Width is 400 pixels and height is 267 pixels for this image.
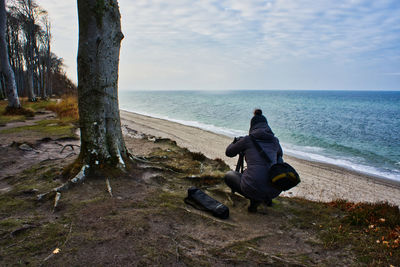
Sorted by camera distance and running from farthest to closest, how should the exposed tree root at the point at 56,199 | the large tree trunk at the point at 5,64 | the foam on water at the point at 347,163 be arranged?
the large tree trunk at the point at 5,64, the foam on water at the point at 347,163, the exposed tree root at the point at 56,199

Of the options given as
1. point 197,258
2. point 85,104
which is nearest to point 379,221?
point 197,258

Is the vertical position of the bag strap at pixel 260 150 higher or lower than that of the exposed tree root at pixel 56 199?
higher

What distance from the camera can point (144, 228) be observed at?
3533 mm

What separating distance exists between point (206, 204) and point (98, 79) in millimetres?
3495

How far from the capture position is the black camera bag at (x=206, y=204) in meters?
4.33

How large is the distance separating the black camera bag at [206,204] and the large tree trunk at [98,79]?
1993 mm

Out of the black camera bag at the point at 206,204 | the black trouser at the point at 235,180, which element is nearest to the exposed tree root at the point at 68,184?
the black camera bag at the point at 206,204

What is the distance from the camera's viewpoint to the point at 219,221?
4.17 m

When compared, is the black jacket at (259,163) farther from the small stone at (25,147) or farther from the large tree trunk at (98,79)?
the small stone at (25,147)

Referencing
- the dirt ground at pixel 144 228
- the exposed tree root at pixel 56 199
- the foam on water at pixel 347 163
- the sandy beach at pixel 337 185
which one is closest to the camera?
the dirt ground at pixel 144 228

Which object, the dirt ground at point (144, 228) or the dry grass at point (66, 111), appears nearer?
the dirt ground at point (144, 228)

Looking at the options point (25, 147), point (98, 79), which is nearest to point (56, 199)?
point (98, 79)

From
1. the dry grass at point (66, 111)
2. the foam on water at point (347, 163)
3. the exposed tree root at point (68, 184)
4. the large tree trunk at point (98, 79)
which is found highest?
the large tree trunk at point (98, 79)

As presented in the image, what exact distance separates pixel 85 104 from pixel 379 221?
6.31 meters
